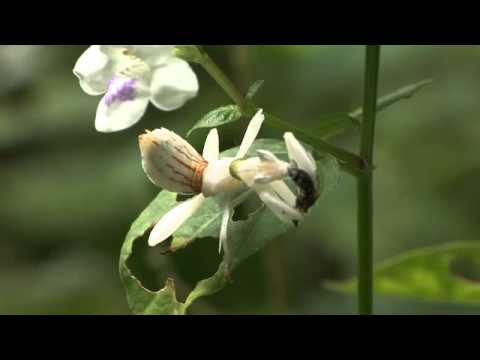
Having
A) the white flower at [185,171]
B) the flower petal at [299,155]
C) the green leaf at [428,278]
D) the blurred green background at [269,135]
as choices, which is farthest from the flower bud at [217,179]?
the blurred green background at [269,135]

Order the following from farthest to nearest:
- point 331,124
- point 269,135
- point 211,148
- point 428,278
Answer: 1. point 269,135
2. point 428,278
3. point 331,124
4. point 211,148

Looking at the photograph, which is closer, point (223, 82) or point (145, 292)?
point (223, 82)

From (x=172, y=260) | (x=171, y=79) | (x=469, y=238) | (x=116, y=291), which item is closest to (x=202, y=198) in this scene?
(x=171, y=79)

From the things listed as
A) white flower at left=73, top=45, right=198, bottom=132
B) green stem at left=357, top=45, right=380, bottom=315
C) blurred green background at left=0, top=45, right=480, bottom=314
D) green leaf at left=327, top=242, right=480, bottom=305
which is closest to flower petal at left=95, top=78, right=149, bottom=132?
white flower at left=73, top=45, right=198, bottom=132

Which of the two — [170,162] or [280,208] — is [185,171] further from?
[280,208]

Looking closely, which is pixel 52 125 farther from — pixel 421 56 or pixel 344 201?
pixel 421 56

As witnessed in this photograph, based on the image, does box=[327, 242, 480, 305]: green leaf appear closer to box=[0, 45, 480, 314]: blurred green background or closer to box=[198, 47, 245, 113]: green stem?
box=[198, 47, 245, 113]: green stem

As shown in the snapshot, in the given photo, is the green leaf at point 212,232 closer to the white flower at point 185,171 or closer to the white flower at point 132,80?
the white flower at point 185,171

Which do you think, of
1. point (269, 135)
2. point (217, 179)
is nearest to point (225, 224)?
point (217, 179)
